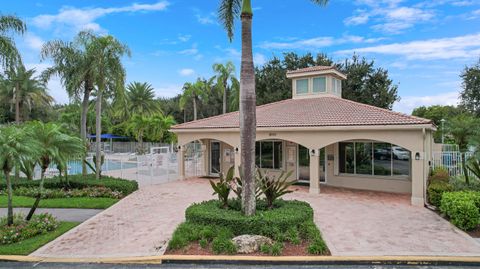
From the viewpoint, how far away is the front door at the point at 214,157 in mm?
21797

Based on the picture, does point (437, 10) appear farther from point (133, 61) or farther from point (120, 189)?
point (120, 189)

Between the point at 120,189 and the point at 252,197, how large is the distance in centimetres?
861

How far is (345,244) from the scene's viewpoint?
26.8 ft

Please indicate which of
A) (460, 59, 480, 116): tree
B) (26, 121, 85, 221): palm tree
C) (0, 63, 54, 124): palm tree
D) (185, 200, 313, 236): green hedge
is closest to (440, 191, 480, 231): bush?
(185, 200, 313, 236): green hedge

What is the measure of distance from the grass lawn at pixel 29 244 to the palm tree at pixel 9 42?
26.3ft

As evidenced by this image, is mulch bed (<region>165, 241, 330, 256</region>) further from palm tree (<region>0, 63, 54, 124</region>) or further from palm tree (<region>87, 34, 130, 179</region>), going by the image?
palm tree (<region>0, 63, 54, 124</region>)

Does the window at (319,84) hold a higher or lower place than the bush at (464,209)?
higher

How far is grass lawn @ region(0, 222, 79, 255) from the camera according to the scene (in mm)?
7723

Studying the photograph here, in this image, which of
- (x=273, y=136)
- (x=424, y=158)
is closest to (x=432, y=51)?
(x=424, y=158)

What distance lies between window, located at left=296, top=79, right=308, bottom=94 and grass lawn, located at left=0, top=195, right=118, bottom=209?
521 inches

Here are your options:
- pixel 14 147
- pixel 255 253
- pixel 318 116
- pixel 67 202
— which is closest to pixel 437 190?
pixel 318 116

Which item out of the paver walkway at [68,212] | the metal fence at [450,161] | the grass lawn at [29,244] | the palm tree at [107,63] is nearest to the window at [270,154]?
the metal fence at [450,161]

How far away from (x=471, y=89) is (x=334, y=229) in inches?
1266

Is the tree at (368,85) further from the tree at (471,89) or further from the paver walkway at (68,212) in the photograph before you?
the paver walkway at (68,212)
